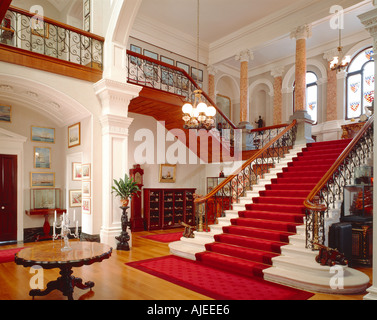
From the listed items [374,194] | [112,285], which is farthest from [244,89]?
[112,285]

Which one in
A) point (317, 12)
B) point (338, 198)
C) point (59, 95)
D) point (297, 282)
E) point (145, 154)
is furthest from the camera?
point (145, 154)

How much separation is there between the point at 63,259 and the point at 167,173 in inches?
316

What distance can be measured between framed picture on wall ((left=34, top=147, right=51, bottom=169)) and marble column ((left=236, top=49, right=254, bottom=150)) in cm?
668

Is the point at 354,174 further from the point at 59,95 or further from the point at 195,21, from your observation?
the point at 195,21

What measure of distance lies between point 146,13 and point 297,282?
1068 centimetres

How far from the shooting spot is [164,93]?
8906 mm

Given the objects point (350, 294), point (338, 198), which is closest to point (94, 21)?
point (338, 198)

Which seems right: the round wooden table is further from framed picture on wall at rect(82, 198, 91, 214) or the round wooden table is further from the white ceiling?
the white ceiling

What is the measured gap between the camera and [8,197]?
840 cm

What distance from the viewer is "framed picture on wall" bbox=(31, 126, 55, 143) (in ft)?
29.0

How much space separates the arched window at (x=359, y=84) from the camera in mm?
12680

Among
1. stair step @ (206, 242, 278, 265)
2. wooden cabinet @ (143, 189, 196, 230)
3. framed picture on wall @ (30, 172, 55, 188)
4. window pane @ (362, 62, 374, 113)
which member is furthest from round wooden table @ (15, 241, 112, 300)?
window pane @ (362, 62, 374, 113)

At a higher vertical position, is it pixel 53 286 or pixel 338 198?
pixel 338 198

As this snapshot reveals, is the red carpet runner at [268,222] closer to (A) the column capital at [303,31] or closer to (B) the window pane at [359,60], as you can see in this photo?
(A) the column capital at [303,31]
